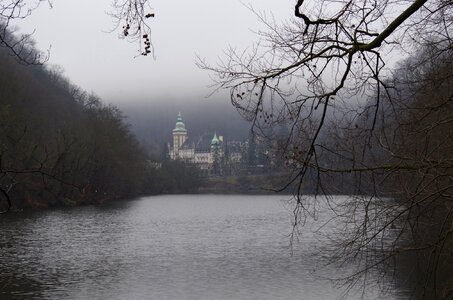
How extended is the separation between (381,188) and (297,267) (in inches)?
389

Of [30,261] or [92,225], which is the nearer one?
[30,261]

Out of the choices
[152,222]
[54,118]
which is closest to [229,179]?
[54,118]

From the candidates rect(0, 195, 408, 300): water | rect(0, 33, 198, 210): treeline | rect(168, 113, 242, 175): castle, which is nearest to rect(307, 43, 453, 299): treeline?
rect(0, 195, 408, 300): water

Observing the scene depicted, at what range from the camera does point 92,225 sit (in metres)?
27.6

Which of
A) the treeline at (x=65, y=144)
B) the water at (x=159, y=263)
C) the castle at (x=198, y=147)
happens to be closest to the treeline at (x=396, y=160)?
the water at (x=159, y=263)

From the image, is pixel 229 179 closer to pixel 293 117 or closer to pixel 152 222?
pixel 152 222

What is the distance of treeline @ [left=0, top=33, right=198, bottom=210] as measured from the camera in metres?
32.9

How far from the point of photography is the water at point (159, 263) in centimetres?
1269

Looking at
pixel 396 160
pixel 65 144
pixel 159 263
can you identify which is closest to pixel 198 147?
pixel 65 144

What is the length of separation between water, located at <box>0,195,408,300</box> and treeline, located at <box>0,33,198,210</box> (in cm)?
449

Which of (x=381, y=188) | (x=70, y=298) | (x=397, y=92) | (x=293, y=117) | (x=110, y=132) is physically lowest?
(x=70, y=298)

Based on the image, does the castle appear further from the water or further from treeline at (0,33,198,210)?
the water

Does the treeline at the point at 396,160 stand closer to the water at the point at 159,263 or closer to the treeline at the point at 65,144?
the water at the point at 159,263

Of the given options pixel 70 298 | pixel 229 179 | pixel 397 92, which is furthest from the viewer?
pixel 229 179
